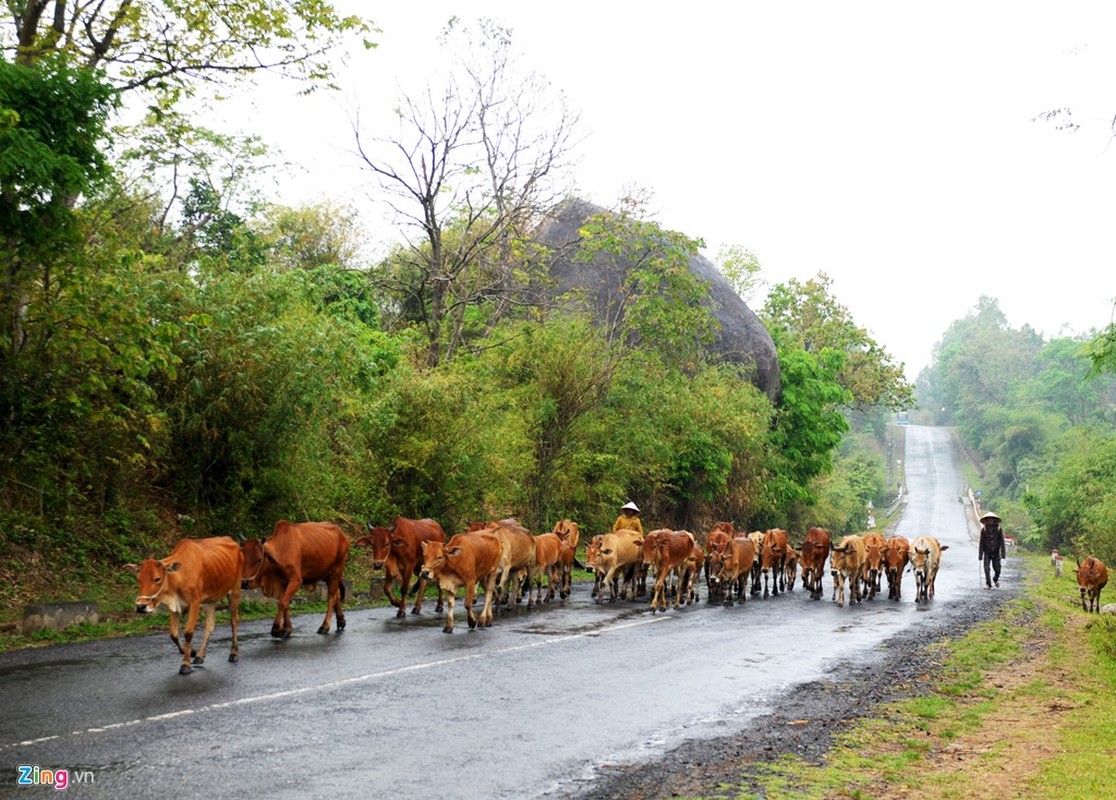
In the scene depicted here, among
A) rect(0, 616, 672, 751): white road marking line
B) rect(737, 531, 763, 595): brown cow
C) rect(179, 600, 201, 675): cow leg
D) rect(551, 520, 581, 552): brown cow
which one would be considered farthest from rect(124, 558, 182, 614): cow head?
rect(737, 531, 763, 595): brown cow

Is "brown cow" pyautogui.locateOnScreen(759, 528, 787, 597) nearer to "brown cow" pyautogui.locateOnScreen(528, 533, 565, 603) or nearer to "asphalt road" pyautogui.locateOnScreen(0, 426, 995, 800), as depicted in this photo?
"brown cow" pyautogui.locateOnScreen(528, 533, 565, 603)

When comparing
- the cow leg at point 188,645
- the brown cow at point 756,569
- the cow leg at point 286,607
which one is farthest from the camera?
the brown cow at point 756,569

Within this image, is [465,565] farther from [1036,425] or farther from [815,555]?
[1036,425]

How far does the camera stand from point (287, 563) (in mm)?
13484

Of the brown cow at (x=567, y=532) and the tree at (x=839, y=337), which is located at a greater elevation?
the tree at (x=839, y=337)

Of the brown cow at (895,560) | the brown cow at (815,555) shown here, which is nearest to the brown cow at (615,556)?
the brown cow at (815,555)

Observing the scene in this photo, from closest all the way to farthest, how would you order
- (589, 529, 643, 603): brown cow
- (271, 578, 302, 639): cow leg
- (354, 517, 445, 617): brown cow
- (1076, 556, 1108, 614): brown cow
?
(271, 578, 302, 639): cow leg → (354, 517, 445, 617): brown cow → (589, 529, 643, 603): brown cow → (1076, 556, 1108, 614): brown cow

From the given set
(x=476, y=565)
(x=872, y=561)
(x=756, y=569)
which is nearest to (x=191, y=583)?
(x=476, y=565)

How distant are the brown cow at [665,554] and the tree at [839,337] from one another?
34586 mm

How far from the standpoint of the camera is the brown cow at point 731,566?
21625 millimetres

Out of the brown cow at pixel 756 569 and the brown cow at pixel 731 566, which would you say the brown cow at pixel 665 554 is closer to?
the brown cow at pixel 731 566

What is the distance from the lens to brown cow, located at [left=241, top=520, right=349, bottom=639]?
13.4 metres

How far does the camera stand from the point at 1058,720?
10.7 m

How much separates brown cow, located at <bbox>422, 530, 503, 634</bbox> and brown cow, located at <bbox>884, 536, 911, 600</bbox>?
11.5 m
